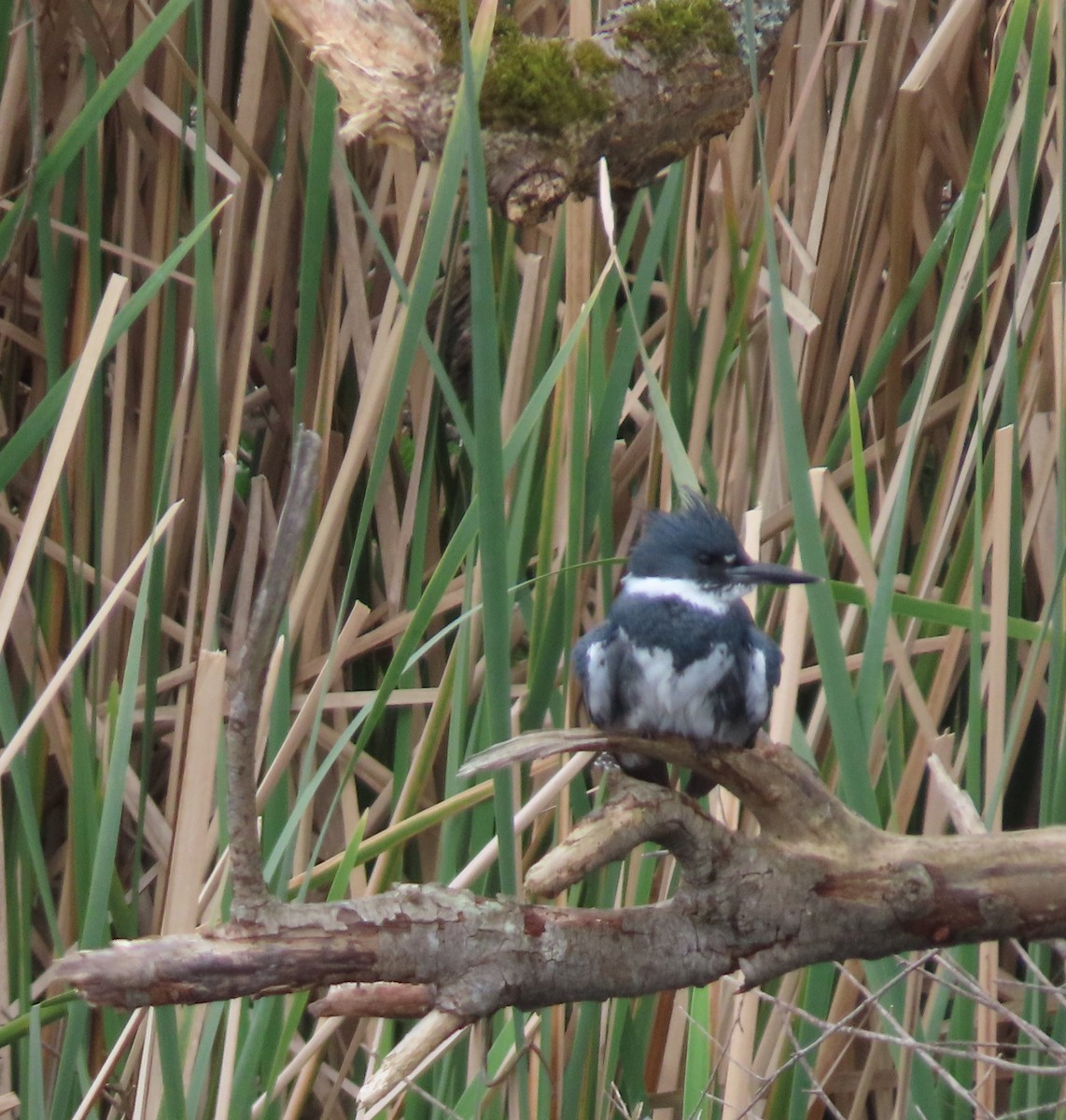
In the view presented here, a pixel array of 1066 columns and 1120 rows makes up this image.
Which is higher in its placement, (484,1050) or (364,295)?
(364,295)

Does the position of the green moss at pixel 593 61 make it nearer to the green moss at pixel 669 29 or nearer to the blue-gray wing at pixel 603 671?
the green moss at pixel 669 29

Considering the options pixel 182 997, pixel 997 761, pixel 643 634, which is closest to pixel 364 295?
pixel 643 634

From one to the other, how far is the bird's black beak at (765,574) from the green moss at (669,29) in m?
0.49

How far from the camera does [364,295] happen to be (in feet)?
5.48

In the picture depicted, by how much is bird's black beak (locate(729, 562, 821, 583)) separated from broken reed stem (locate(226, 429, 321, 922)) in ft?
2.13

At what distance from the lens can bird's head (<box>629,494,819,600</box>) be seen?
4.78ft

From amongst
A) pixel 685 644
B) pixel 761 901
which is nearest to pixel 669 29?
pixel 685 644

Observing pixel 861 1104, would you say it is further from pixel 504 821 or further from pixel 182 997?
pixel 182 997

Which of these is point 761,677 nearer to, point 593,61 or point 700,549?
point 700,549

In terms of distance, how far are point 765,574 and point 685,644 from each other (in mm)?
127

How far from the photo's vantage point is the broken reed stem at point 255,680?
635 mm

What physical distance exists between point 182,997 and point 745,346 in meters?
0.94

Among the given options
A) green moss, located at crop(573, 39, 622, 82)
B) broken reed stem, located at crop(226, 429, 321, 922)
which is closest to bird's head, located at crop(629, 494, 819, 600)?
green moss, located at crop(573, 39, 622, 82)

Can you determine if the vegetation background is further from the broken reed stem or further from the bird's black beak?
the broken reed stem
